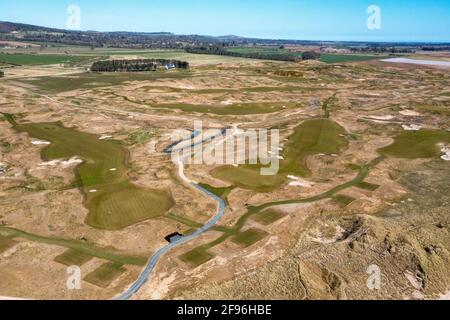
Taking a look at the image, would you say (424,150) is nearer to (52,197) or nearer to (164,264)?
(164,264)

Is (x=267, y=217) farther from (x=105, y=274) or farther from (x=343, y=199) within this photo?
(x=105, y=274)

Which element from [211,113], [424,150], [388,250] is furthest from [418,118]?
[388,250]

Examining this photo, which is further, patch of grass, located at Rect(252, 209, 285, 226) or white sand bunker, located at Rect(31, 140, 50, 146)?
white sand bunker, located at Rect(31, 140, 50, 146)

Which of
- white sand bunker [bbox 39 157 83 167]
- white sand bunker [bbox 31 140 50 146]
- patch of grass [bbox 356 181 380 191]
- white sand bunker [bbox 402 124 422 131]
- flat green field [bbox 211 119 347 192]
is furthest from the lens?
white sand bunker [bbox 402 124 422 131]

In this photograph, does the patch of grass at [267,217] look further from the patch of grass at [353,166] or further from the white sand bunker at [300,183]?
the patch of grass at [353,166]

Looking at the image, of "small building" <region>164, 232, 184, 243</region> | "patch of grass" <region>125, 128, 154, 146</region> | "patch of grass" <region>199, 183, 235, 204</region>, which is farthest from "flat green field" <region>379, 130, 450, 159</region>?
"patch of grass" <region>125, 128, 154, 146</region>

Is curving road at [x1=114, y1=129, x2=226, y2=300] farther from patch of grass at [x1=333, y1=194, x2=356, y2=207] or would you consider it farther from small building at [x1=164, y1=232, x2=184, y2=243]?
patch of grass at [x1=333, y1=194, x2=356, y2=207]
